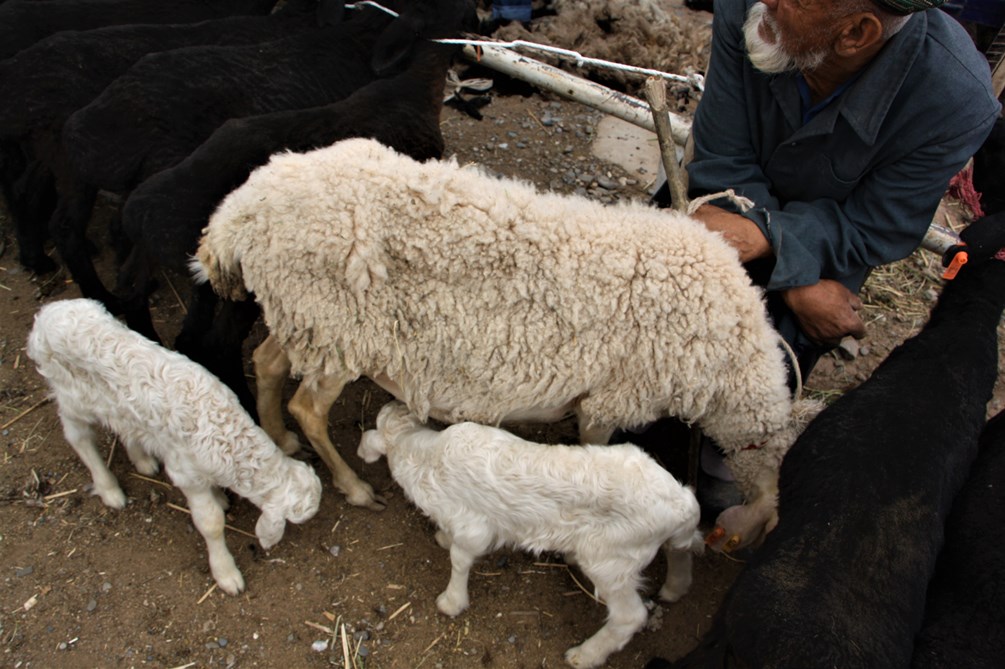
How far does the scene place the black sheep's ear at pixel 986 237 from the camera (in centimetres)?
281

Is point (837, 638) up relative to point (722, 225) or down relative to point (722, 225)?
down

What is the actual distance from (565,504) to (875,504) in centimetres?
100

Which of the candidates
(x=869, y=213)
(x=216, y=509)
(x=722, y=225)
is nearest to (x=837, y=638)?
(x=722, y=225)

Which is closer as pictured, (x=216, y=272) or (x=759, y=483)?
(x=216, y=272)

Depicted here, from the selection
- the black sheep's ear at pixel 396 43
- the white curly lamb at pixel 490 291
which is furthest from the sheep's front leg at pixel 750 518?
the black sheep's ear at pixel 396 43

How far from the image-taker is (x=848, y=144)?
2.95m

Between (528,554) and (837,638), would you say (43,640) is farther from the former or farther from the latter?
(837,638)

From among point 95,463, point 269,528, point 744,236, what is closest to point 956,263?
point 744,236

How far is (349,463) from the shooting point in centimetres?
346

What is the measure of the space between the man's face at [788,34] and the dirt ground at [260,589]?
7.13 ft

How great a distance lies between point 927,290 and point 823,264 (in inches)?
99.9

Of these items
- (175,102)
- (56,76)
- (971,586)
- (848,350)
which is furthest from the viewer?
(848,350)

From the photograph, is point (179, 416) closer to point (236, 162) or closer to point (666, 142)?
point (236, 162)

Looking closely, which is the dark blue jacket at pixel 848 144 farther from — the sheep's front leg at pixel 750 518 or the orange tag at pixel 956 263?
the sheep's front leg at pixel 750 518
